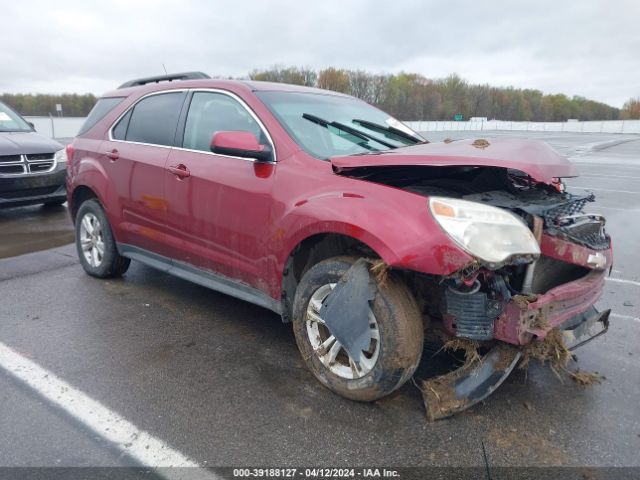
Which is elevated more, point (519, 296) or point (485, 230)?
point (485, 230)

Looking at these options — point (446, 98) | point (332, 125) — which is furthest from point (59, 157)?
point (446, 98)

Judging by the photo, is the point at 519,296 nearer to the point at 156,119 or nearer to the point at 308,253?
the point at 308,253

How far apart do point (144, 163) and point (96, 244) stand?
1.28 meters

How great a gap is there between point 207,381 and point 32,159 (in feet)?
20.7

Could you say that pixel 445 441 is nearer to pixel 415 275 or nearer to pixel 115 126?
pixel 415 275

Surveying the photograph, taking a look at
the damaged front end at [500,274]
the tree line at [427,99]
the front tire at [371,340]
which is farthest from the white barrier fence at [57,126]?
the damaged front end at [500,274]

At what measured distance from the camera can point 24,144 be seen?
25.6ft

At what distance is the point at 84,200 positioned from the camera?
5.06 metres

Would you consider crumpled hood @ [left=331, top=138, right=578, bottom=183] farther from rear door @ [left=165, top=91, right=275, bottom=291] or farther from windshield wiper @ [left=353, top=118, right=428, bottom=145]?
windshield wiper @ [left=353, top=118, right=428, bottom=145]

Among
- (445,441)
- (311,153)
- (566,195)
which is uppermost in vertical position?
(311,153)

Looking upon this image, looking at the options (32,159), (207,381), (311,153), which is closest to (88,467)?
(207,381)

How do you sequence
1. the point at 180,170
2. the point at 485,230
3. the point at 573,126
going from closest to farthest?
the point at 485,230, the point at 180,170, the point at 573,126

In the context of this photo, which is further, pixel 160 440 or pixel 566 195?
pixel 566 195

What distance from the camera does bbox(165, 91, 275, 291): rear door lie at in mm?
3293
